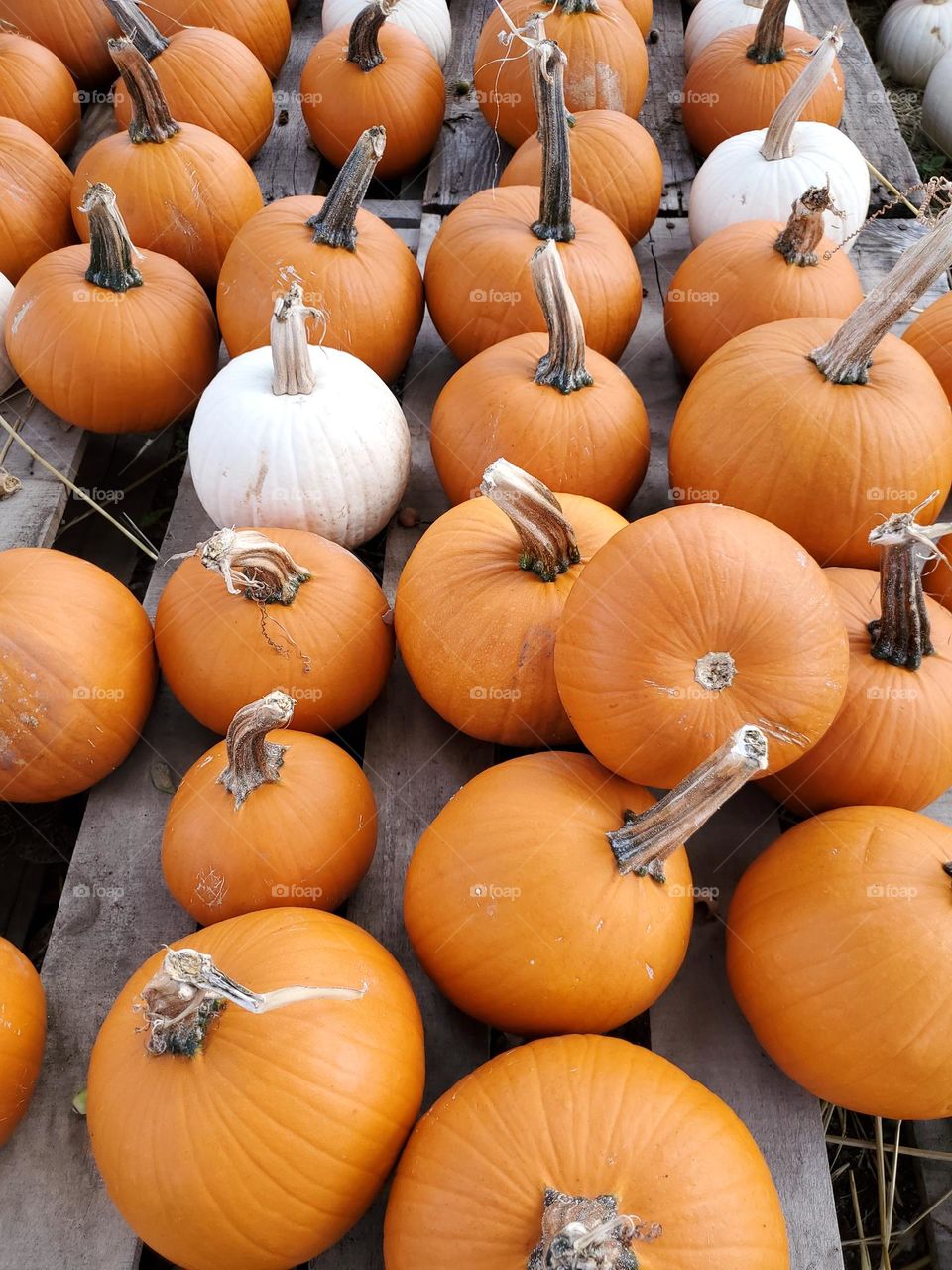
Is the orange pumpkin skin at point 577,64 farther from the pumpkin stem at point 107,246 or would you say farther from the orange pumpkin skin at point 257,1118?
the orange pumpkin skin at point 257,1118

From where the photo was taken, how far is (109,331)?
2162 mm

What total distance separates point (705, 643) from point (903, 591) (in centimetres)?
35

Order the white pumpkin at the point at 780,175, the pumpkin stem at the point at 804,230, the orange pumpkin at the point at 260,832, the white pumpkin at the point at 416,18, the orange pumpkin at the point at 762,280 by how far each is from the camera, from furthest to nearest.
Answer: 1. the white pumpkin at the point at 416,18
2. the white pumpkin at the point at 780,175
3. the orange pumpkin at the point at 762,280
4. the pumpkin stem at the point at 804,230
5. the orange pumpkin at the point at 260,832

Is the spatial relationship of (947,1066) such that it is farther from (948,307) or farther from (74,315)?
(74,315)

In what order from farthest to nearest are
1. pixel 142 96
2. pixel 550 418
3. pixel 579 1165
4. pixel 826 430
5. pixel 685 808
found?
pixel 142 96 < pixel 550 418 < pixel 826 430 < pixel 685 808 < pixel 579 1165

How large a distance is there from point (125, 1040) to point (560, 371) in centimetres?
140

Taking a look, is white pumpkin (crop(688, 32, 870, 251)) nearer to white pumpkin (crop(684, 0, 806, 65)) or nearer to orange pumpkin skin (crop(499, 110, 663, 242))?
orange pumpkin skin (crop(499, 110, 663, 242))

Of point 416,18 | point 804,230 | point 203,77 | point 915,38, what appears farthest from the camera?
point 915,38

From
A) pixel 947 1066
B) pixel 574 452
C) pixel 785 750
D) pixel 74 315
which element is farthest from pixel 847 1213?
pixel 74 315

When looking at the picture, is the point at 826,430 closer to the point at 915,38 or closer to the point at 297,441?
the point at 297,441

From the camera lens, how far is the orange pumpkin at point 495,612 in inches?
64.1

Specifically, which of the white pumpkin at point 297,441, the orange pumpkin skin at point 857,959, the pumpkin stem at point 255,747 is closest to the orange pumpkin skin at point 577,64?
the white pumpkin at point 297,441

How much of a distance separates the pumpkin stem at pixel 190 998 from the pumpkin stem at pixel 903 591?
38.7 inches

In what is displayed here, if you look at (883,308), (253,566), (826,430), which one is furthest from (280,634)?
(883,308)
